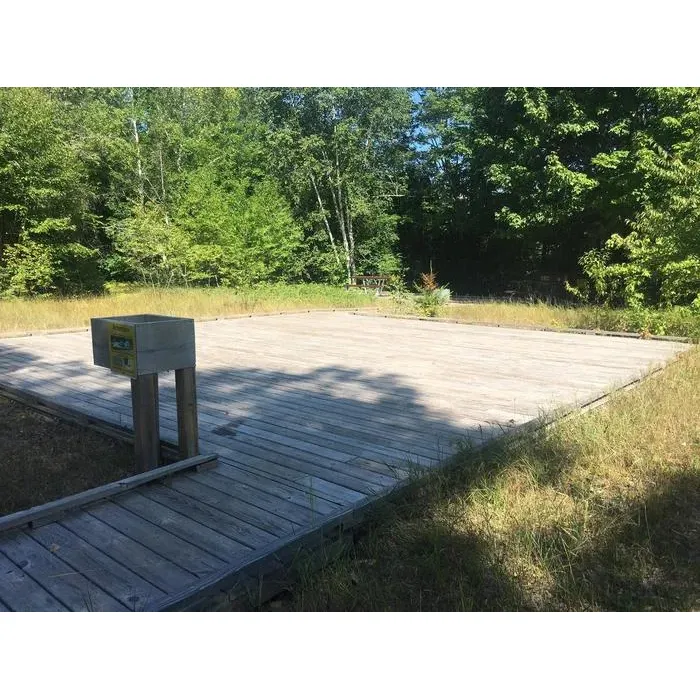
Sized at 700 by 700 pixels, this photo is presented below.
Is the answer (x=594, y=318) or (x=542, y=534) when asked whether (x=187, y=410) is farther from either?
(x=594, y=318)

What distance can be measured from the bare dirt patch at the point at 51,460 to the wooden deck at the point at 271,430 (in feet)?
0.87

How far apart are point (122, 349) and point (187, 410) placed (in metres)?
0.44

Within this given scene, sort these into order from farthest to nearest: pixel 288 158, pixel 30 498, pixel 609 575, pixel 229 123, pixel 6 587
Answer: pixel 229 123, pixel 288 158, pixel 30 498, pixel 609 575, pixel 6 587

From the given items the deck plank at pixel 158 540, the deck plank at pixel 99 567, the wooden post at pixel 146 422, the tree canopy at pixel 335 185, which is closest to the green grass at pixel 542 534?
the deck plank at pixel 158 540

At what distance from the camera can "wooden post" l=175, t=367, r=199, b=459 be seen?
293cm

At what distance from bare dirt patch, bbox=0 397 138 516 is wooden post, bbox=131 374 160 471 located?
18 centimetres

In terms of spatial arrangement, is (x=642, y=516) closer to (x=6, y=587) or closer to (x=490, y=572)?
(x=490, y=572)

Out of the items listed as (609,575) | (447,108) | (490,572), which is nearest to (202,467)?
(490,572)

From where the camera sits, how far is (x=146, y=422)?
2.94 meters

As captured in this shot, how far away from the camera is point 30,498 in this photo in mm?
2781

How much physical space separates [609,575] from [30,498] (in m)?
2.58

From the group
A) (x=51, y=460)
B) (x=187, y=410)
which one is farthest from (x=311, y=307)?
(x=187, y=410)

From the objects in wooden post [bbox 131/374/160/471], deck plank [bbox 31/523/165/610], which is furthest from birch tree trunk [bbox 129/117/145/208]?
deck plank [bbox 31/523/165/610]

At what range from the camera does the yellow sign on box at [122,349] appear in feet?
9.04
